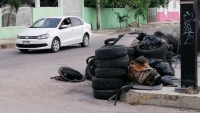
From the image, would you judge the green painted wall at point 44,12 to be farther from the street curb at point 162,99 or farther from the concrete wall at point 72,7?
the street curb at point 162,99

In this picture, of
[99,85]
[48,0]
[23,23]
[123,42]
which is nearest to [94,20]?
[48,0]

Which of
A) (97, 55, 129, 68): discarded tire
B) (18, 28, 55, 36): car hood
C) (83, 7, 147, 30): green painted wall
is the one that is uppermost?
(83, 7, 147, 30): green painted wall

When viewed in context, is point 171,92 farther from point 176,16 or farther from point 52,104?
point 176,16

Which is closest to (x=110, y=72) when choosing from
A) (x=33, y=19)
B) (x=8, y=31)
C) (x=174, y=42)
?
(x=174, y=42)

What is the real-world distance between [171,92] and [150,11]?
1502 inches

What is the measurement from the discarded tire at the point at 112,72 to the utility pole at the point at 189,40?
3.87 feet

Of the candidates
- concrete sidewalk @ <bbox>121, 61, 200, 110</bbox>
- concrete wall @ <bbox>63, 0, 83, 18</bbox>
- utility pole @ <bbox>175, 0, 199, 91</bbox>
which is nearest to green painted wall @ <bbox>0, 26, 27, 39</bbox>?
concrete wall @ <bbox>63, 0, 83, 18</bbox>

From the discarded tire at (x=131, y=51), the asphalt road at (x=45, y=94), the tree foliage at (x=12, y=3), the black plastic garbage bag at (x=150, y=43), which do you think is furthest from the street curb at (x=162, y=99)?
the tree foliage at (x=12, y=3)

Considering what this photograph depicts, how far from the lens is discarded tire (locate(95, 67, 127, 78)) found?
28.4 feet

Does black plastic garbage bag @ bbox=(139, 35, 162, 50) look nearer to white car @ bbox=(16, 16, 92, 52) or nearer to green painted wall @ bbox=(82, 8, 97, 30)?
white car @ bbox=(16, 16, 92, 52)

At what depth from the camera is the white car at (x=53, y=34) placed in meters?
17.8

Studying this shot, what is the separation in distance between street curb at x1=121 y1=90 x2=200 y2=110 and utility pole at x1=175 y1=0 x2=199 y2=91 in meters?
0.36

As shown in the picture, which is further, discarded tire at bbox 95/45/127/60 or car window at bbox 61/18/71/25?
car window at bbox 61/18/71/25

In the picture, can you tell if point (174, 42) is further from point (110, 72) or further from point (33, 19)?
point (33, 19)
